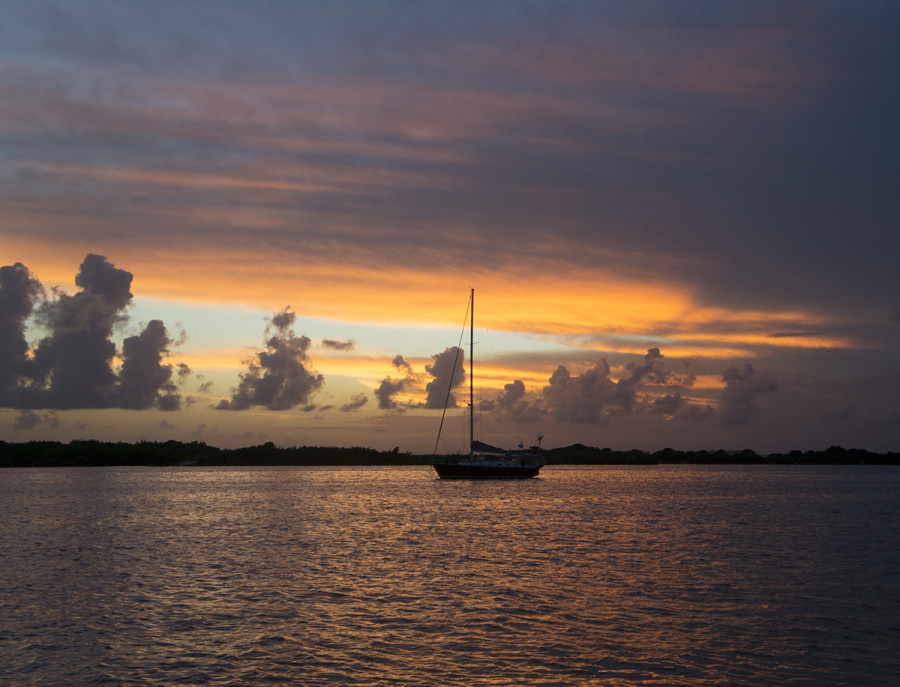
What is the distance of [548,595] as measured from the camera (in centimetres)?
3105

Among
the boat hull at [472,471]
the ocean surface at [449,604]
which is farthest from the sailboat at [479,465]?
the ocean surface at [449,604]

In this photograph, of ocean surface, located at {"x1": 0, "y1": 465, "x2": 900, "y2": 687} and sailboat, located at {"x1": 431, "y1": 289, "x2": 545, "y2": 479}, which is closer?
ocean surface, located at {"x1": 0, "y1": 465, "x2": 900, "y2": 687}

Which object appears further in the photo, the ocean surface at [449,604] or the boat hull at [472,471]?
the boat hull at [472,471]

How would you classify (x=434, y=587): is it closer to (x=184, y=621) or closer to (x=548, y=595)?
(x=548, y=595)

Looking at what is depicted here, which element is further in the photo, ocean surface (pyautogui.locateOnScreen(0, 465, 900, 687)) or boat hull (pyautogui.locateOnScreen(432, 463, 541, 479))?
boat hull (pyautogui.locateOnScreen(432, 463, 541, 479))

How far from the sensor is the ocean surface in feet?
68.2

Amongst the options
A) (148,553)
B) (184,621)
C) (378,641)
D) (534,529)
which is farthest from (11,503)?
(378,641)

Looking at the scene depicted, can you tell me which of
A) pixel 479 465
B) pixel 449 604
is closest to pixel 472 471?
Result: pixel 479 465

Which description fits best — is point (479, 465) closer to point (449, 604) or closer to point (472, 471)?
point (472, 471)

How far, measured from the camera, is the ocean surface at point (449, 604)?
68.2ft

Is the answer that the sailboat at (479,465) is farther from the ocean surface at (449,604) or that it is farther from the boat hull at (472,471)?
the ocean surface at (449,604)

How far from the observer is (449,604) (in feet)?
96.3

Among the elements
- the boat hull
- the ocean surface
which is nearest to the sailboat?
the boat hull

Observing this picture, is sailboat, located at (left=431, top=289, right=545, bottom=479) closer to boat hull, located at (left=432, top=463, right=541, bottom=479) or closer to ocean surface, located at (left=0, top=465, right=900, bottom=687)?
boat hull, located at (left=432, top=463, right=541, bottom=479)
